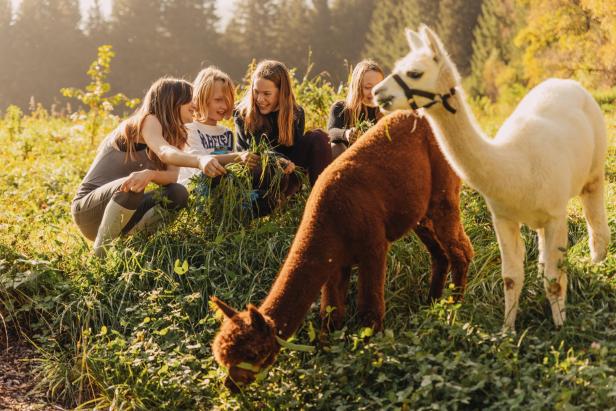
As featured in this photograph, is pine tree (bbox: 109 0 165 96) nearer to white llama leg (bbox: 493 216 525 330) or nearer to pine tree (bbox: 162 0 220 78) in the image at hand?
pine tree (bbox: 162 0 220 78)

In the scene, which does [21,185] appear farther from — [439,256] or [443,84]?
[443,84]

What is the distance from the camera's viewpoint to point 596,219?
4.25 m

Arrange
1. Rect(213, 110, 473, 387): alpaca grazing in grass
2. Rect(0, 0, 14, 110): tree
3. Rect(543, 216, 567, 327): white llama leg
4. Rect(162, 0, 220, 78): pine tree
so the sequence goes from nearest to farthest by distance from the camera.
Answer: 1. Rect(213, 110, 473, 387): alpaca grazing in grass
2. Rect(543, 216, 567, 327): white llama leg
3. Rect(0, 0, 14, 110): tree
4. Rect(162, 0, 220, 78): pine tree

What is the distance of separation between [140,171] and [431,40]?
2.54m

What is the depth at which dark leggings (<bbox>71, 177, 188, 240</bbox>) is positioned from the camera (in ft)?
15.9

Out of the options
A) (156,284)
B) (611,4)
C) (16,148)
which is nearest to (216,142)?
(156,284)

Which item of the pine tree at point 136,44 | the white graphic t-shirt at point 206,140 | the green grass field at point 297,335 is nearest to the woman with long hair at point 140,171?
the green grass field at point 297,335

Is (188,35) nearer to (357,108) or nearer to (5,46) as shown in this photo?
(5,46)

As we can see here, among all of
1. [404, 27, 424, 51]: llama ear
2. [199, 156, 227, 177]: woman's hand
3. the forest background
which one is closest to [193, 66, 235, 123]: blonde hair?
[199, 156, 227, 177]: woman's hand

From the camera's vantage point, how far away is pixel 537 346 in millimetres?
3412

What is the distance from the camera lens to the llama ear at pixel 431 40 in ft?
10.1

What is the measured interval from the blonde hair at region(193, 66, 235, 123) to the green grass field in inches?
40.8

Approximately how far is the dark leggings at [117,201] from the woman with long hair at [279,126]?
0.73m

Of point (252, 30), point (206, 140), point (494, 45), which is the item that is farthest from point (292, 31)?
point (206, 140)
